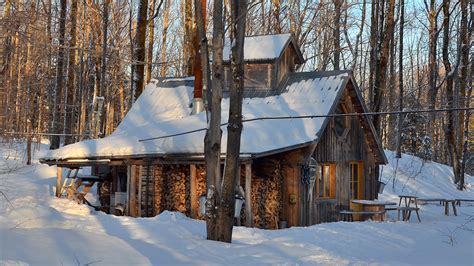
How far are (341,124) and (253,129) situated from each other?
418cm

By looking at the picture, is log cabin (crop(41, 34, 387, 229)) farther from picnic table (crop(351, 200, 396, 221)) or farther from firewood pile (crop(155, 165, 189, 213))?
picnic table (crop(351, 200, 396, 221))

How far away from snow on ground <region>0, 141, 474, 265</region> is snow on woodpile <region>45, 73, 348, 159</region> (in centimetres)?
191

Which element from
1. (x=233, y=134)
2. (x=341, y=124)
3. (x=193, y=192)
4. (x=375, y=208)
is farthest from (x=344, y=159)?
(x=233, y=134)

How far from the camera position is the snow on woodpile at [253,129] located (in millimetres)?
16000

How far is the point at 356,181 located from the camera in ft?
66.6

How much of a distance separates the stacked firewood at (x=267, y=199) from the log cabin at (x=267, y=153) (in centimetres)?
3

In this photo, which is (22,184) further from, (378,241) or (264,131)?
(378,241)

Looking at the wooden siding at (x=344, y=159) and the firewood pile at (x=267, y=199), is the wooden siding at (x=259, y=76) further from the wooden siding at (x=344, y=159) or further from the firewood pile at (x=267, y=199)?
the firewood pile at (x=267, y=199)

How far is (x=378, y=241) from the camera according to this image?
518 inches

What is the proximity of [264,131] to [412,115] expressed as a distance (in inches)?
1128

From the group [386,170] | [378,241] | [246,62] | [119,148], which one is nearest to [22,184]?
[119,148]

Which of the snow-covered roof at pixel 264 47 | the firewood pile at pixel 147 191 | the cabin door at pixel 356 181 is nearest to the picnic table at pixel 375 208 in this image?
the cabin door at pixel 356 181

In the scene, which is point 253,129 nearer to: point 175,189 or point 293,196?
point 293,196

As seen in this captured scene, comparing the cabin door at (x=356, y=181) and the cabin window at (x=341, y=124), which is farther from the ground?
the cabin window at (x=341, y=124)
